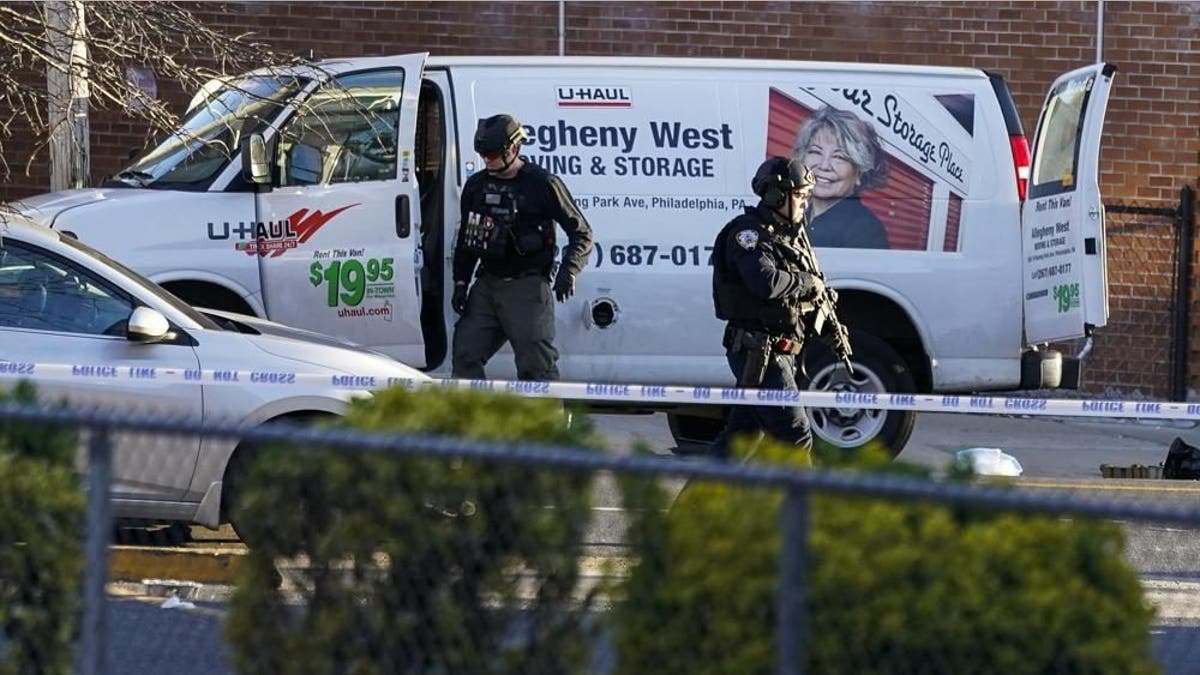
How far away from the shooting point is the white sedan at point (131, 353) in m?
7.16

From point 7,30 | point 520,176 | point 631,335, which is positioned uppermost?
point 7,30

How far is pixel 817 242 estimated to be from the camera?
32.5 feet

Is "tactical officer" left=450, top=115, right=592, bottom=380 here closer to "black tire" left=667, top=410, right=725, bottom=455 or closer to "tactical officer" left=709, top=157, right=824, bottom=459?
"tactical officer" left=709, top=157, right=824, bottom=459

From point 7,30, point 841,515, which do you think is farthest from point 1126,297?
point 841,515

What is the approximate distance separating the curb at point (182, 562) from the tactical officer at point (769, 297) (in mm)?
2267

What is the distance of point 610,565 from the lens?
3.43 m

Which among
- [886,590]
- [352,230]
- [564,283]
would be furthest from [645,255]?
[886,590]

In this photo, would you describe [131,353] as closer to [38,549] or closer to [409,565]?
[38,549]

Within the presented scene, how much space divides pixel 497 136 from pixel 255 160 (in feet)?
5.20

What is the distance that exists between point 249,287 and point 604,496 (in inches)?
220

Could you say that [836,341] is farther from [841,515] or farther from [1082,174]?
[841,515]

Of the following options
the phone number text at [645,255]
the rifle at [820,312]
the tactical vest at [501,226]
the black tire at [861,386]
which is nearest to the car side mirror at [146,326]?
the tactical vest at [501,226]

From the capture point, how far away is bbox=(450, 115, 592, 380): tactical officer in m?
8.73

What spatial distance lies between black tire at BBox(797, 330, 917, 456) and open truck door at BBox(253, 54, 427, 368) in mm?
2198
